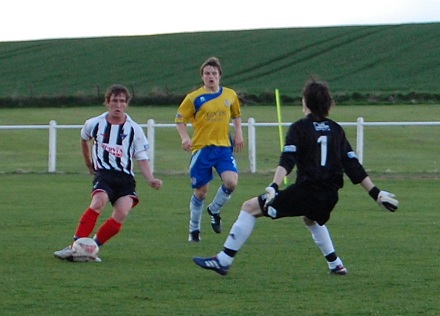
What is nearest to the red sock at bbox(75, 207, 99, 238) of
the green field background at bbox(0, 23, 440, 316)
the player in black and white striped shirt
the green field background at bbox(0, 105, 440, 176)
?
the player in black and white striped shirt

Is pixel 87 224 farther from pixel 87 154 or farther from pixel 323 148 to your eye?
pixel 323 148

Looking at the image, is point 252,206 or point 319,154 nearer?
point 319,154

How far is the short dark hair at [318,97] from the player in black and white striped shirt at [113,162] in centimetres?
198

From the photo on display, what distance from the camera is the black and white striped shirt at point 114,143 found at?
1031 cm

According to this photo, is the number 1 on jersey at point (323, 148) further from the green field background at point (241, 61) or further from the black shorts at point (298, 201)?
the green field background at point (241, 61)

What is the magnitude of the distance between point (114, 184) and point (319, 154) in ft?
7.72

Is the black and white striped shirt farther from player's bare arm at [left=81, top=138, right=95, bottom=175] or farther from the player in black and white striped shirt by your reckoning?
player's bare arm at [left=81, top=138, right=95, bottom=175]

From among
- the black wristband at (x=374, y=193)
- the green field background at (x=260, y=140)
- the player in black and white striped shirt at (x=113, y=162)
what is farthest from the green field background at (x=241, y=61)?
the black wristband at (x=374, y=193)

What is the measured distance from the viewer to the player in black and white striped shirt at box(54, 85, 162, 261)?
10258mm

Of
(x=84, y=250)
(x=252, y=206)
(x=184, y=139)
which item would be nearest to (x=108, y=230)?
(x=84, y=250)

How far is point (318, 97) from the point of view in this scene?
346 inches

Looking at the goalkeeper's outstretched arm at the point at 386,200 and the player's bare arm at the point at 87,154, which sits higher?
the player's bare arm at the point at 87,154

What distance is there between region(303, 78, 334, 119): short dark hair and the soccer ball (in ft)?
8.25

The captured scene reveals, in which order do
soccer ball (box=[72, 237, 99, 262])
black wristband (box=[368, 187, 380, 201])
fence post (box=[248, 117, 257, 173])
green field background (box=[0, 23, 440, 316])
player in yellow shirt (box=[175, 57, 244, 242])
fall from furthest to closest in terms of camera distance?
fence post (box=[248, 117, 257, 173]) → player in yellow shirt (box=[175, 57, 244, 242]) → soccer ball (box=[72, 237, 99, 262]) → black wristband (box=[368, 187, 380, 201]) → green field background (box=[0, 23, 440, 316])
